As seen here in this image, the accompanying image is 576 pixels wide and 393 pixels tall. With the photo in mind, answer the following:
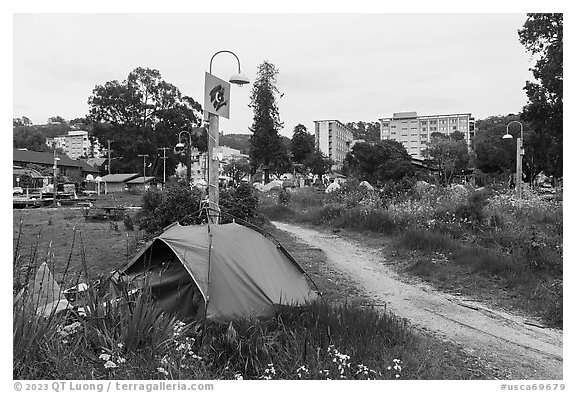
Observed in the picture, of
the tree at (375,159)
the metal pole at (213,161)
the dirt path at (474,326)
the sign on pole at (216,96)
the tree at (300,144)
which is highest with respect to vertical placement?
the tree at (300,144)

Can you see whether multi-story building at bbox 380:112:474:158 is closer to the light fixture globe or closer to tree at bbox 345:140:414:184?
tree at bbox 345:140:414:184

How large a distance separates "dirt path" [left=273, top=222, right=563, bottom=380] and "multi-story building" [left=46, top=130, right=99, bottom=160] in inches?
2486

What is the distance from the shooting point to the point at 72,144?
262ft

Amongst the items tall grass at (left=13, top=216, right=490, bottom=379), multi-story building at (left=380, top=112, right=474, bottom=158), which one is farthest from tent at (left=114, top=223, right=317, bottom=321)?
multi-story building at (left=380, top=112, right=474, bottom=158)

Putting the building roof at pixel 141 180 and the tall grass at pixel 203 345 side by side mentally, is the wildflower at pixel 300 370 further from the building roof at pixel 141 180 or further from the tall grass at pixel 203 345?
the building roof at pixel 141 180

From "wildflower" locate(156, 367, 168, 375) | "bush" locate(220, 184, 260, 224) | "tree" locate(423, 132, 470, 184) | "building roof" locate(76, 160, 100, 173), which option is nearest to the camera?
"wildflower" locate(156, 367, 168, 375)

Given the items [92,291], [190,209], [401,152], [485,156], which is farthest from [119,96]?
[92,291]

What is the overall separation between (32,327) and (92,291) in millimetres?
858

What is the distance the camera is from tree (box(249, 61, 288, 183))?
3667cm

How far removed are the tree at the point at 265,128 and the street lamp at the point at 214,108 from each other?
29.0m

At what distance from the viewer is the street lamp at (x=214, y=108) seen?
19.0 feet

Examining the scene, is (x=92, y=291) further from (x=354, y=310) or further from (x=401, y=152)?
(x=401, y=152)

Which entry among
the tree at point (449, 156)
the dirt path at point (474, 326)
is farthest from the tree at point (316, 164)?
the dirt path at point (474, 326)
